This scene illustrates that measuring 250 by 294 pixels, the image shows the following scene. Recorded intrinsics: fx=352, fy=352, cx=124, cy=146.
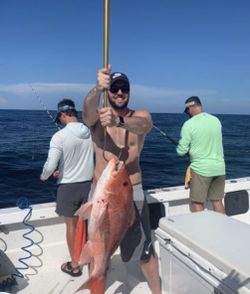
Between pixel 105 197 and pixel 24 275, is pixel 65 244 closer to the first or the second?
pixel 24 275

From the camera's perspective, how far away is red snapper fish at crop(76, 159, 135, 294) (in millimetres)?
2188

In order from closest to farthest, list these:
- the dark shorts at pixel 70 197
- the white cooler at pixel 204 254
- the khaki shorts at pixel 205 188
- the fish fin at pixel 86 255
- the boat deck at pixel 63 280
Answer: the white cooler at pixel 204 254 < the fish fin at pixel 86 255 < the boat deck at pixel 63 280 < the dark shorts at pixel 70 197 < the khaki shorts at pixel 205 188

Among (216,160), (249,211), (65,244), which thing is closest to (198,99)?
(216,160)

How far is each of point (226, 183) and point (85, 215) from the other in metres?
3.11

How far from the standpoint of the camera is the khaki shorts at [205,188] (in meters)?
4.37

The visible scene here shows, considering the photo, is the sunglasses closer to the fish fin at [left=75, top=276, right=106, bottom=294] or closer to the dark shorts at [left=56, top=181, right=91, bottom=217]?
the dark shorts at [left=56, top=181, right=91, bottom=217]

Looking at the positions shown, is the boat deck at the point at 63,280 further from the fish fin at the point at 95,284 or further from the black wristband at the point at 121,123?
the black wristband at the point at 121,123

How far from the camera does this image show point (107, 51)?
2.04m

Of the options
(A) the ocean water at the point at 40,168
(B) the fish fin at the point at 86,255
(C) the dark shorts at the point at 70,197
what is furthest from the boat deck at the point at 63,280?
(A) the ocean water at the point at 40,168

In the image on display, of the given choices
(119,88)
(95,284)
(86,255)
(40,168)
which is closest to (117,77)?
(119,88)

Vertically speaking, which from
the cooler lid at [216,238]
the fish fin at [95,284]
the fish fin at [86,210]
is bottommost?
the fish fin at [95,284]

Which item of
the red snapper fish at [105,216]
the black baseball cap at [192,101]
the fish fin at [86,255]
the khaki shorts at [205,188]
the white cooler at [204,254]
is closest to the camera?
the white cooler at [204,254]

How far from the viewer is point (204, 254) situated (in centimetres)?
208

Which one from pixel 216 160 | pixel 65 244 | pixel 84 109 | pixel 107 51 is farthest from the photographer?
pixel 216 160
